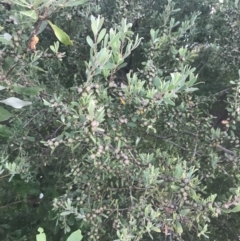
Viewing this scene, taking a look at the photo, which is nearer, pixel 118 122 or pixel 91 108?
pixel 91 108

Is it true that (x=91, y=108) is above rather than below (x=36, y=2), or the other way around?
below

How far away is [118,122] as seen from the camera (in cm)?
121

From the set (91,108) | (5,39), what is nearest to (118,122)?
(91,108)

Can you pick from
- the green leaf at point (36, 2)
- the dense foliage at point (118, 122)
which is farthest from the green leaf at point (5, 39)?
the green leaf at point (36, 2)

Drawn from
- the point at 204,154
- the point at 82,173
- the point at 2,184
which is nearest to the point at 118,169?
the point at 82,173

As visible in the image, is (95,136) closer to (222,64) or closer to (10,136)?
(10,136)

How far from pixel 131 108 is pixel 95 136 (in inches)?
6.2

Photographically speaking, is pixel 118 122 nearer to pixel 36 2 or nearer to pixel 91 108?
pixel 91 108

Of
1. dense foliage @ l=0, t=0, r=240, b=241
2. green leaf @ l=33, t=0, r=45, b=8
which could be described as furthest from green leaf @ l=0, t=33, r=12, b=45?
green leaf @ l=33, t=0, r=45, b=8

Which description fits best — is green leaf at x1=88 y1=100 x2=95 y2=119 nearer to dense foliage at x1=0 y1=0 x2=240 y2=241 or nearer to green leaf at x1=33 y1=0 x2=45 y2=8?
dense foliage at x1=0 y1=0 x2=240 y2=241

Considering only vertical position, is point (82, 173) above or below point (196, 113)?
below

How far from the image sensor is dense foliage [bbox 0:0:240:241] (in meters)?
1.09

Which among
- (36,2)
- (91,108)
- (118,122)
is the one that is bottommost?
(118,122)

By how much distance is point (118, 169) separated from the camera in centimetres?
128
